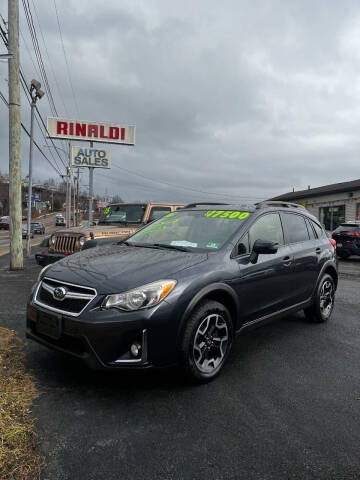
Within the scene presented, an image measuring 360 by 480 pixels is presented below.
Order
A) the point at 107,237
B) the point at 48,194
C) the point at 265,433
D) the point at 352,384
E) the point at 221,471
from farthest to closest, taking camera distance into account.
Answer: the point at 48,194 < the point at 107,237 < the point at 352,384 < the point at 265,433 < the point at 221,471

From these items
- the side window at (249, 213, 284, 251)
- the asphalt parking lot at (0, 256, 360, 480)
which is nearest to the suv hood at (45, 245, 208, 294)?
the side window at (249, 213, 284, 251)

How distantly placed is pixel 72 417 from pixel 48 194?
126970mm

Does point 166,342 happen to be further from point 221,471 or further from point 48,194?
point 48,194

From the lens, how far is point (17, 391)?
274cm

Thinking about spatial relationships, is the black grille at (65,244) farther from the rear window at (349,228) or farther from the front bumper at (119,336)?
the rear window at (349,228)

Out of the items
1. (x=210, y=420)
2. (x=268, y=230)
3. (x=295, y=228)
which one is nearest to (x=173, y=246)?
(x=268, y=230)

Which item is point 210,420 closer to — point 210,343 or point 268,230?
point 210,343

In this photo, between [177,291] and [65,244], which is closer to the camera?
[177,291]

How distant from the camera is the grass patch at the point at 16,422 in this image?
192 cm

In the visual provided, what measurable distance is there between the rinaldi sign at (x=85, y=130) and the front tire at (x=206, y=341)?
17823 millimetres

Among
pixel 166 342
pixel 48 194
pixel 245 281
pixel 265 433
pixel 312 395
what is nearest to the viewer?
pixel 265 433

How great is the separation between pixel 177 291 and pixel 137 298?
0.33 metres

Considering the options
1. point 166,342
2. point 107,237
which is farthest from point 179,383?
point 107,237

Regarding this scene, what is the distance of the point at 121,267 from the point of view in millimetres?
3023
